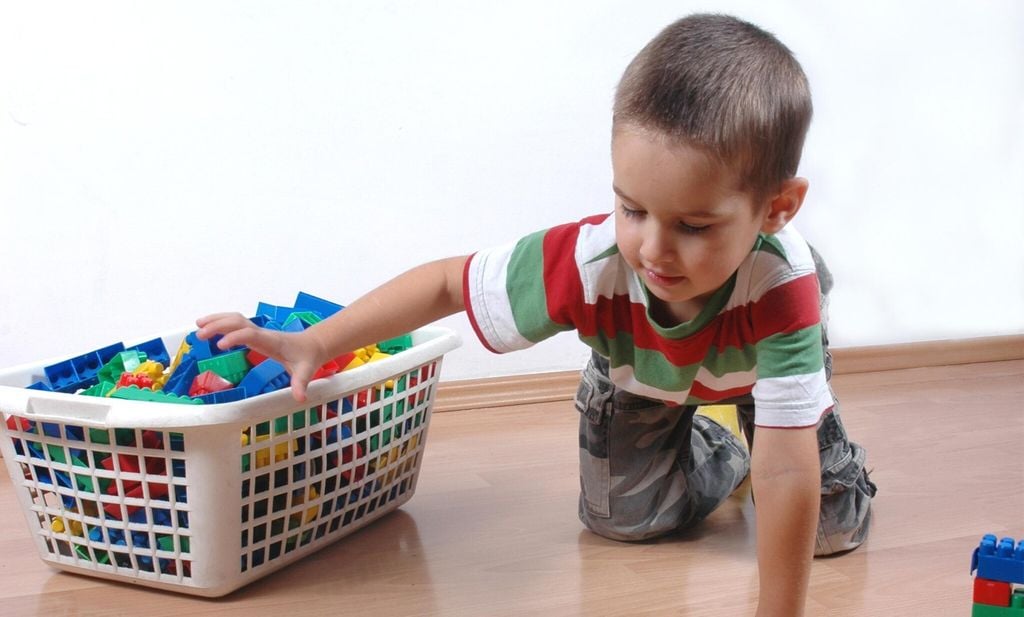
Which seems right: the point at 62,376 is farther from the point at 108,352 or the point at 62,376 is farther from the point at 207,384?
the point at 207,384

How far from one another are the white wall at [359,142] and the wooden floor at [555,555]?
26 cm

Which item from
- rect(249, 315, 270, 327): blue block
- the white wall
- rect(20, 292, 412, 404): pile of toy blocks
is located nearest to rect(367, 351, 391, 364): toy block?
rect(20, 292, 412, 404): pile of toy blocks

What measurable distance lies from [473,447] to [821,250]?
2.17 feet

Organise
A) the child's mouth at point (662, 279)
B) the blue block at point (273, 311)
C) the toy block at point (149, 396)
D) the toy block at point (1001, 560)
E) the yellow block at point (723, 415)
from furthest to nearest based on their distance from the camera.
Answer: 1. the yellow block at point (723, 415)
2. the blue block at point (273, 311)
3. the toy block at point (149, 396)
4. the child's mouth at point (662, 279)
5. the toy block at point (1001, 560)

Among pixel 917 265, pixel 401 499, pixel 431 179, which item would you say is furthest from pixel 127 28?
pixel 917 265

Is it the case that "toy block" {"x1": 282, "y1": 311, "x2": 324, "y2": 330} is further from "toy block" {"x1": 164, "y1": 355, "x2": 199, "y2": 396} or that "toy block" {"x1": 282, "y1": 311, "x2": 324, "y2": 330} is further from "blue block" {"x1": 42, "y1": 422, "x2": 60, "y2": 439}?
"blue block" {"x1": 42, "y1": 422, "x2": 60, "y2": 439}

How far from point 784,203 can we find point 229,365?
0.49m

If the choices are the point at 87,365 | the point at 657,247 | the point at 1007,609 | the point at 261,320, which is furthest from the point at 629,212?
the point at 87,365

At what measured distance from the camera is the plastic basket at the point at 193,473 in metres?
0.86

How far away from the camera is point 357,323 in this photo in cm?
89

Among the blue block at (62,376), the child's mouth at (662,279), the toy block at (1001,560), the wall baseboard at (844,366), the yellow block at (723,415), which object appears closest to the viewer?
the toy block at (1001,560)

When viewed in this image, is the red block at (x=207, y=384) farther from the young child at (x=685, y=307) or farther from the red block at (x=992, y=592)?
the red block at (x=992, y=592)

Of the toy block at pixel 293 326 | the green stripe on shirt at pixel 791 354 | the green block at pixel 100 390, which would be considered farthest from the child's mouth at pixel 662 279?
the green block at pixel 100 390

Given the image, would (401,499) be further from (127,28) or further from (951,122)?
(951,122)
